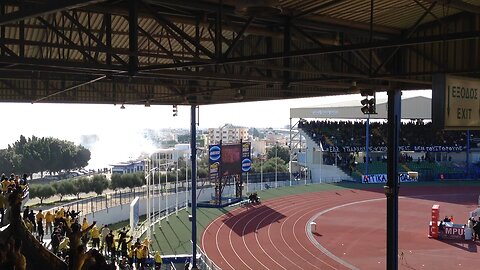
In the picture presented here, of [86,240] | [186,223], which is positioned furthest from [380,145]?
[86,240]

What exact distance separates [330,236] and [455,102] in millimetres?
Answer: 20985

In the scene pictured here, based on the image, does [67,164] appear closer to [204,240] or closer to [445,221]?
[204,240]

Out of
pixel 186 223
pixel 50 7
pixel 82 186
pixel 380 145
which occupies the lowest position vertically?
pixel 82 186

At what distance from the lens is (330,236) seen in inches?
1027

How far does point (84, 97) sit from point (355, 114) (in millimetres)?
40666

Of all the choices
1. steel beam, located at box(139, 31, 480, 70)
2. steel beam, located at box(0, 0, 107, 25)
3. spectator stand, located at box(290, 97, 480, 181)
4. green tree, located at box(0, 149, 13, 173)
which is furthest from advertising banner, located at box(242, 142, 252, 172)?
green tree, located at box(0, 149, 13, 173)

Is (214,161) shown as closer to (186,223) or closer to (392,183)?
(186,223)

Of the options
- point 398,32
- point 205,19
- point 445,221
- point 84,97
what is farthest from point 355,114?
point 205,19

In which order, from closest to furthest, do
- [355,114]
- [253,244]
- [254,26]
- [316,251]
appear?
[254,26] → [316,251] → [253,244] → [355,114]

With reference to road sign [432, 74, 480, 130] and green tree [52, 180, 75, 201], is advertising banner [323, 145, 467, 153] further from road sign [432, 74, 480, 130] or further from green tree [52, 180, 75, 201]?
road sign [432, 74, 480, 130]

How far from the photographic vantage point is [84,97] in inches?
773

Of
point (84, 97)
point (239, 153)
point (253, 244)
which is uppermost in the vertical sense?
point (84, 97)

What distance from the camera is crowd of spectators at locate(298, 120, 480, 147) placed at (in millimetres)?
51969

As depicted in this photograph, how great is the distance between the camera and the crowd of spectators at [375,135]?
171 ft
